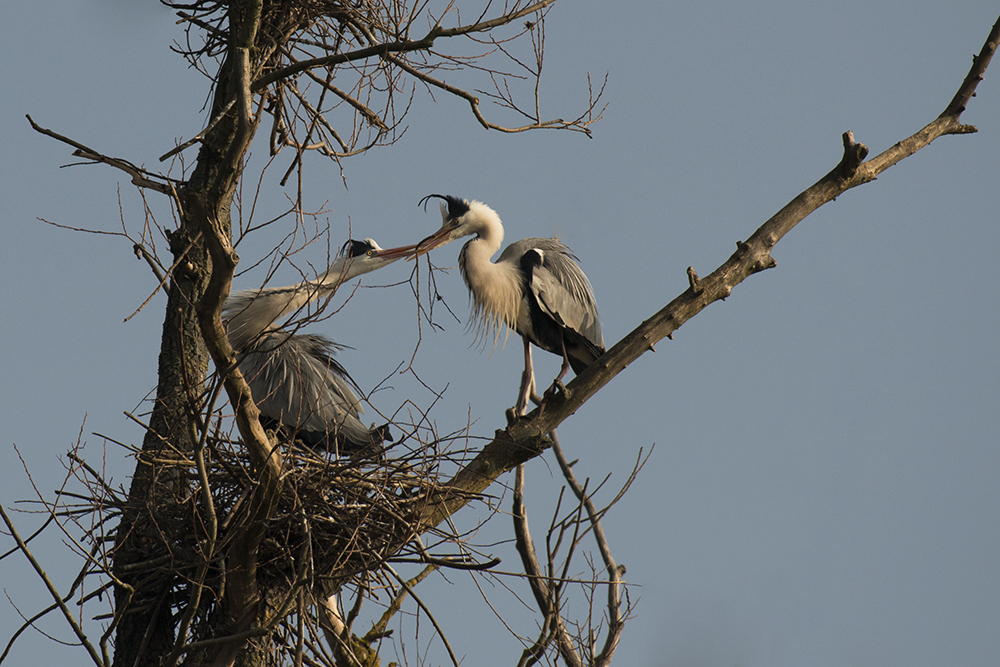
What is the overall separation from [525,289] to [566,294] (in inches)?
10.6

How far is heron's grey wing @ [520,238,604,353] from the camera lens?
245 inches

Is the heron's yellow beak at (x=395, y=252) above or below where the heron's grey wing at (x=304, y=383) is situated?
above

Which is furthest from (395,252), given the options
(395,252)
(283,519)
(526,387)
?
(283,519)

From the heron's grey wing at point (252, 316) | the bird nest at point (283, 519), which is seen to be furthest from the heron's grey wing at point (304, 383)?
the bird nest at point (283, 519)

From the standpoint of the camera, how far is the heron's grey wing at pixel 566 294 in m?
6.22

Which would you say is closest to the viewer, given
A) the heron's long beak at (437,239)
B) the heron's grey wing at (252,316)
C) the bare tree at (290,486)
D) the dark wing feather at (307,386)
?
the bare tree at (290,486)

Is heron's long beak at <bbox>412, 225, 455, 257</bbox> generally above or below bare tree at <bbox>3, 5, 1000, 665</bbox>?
above

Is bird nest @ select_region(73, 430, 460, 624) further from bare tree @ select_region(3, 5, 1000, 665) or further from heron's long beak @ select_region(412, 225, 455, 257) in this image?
heron's long beak @ select_region(412, 225, 455, 257)

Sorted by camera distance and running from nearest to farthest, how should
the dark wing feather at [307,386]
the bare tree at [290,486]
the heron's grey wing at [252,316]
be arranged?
the bare tree at [290,486], the dark wing feather at [307,386], the heron's grey wing at [252,316]

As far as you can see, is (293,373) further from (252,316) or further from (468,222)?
(468,222)

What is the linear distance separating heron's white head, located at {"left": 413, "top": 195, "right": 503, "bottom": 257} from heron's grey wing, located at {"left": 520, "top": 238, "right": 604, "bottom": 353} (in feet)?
0.90

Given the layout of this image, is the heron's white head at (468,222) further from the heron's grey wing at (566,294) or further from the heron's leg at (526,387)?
the heron's leg at (526,387)

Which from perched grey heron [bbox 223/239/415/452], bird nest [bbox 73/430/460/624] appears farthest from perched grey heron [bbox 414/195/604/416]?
bird nest [bbox 73/430/460/624]

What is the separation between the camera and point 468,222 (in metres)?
6.47
